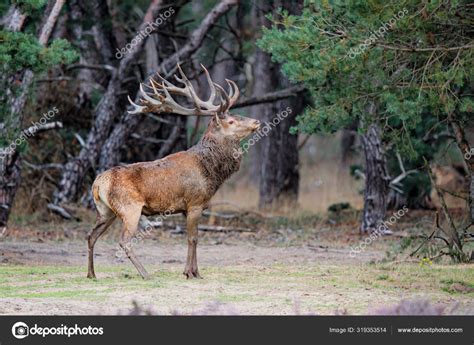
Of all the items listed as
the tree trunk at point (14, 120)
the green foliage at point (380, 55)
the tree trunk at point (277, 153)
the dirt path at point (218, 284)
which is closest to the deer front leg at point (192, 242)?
the dirt path at point (218, 284)

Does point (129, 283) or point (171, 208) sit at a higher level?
point (171, 208)

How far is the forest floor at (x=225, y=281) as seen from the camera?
1083cm

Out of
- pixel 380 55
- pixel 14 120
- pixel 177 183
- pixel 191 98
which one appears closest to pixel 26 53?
pixel 191 98

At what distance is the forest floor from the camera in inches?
426

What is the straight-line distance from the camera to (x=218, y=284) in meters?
12.3

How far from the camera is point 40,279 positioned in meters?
12.7

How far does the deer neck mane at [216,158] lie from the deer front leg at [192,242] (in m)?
0.41

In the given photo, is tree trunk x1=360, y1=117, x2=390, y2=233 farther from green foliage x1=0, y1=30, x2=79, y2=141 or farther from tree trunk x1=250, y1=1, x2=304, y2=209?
green foliage x1=0, y1=30, x2=79, y2=141

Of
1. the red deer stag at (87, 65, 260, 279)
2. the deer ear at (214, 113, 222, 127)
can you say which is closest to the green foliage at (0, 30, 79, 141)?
the red deer stag at (87, 65, 260, 279)

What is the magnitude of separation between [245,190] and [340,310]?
17495mm

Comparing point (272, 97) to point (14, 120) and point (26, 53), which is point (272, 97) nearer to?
point (14, 120)

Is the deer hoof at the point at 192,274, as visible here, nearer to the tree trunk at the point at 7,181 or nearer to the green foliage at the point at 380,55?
the green foliage at the point at 380,55

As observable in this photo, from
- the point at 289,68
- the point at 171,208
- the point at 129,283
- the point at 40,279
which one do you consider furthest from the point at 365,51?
the point at 40,279
